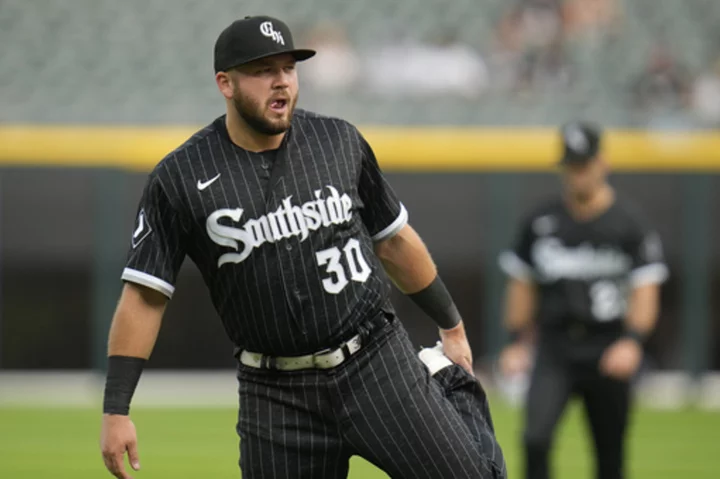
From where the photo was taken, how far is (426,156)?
1440 centimetres

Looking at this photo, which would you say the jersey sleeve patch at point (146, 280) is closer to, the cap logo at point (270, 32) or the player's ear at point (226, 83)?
the player's ear at point (226, 83)

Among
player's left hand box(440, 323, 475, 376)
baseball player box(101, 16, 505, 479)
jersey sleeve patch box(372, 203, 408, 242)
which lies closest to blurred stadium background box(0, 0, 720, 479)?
player's left hand box(440, 323, 475, 376)

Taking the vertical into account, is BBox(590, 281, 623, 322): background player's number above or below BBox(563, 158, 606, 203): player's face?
below

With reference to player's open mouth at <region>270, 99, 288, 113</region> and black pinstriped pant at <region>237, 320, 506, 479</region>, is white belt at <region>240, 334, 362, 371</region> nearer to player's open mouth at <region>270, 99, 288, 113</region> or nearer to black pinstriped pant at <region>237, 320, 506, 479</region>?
black pinstriped pant at <region>237, 320, 506, 479</region>

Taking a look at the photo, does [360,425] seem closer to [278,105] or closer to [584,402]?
[278,105]

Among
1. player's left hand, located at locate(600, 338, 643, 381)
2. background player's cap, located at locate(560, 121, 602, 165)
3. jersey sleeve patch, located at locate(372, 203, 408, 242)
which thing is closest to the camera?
jersey sleeve patch, located at locate(372, 203, 408, 242)

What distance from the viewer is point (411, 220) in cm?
1427

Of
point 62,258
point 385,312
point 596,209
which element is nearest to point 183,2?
point 62,258

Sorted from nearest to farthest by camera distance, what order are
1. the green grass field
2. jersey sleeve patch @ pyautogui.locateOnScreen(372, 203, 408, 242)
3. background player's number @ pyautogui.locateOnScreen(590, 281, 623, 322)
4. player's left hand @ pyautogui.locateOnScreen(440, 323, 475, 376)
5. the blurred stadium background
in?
jersey sleeve patch @ pyautogui.locateOnScreen(372, 203, 408, 242), player's left hand @ pyautogui.locateOnScreen(440, 323, 475, 376), background player's number @ pyautogui.locateOnScreen(590, 281, 623, 322), the green grass field, the blurred stadium background

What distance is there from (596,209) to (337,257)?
3222mm

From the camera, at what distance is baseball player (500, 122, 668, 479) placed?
6.80 m

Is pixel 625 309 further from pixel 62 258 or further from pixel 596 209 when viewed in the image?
pixel 62 258

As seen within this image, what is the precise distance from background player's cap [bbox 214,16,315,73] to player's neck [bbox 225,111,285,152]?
7.4 inches

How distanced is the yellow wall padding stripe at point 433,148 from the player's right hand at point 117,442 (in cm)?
1006
